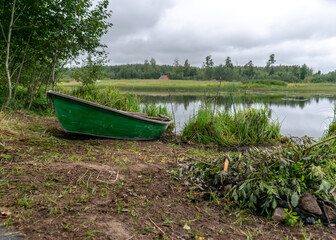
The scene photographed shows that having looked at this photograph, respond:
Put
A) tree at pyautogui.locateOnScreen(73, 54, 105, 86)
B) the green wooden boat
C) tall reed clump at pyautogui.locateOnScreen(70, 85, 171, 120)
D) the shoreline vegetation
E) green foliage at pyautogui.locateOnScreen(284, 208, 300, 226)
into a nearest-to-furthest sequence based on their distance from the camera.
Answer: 1. the shoreline vegetation
2. green foliage at pyautogui.locateOnScreen(284, 208, 300, 226)
3. the green wooden boat
4. tall reed clump at pyautogui.locateOnScreen(70, 85, 171, 120)
5. tree at pyautogui.locateOnScreen(73, 54, 105, 86)

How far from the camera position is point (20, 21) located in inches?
247

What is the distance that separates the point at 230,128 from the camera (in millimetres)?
6793

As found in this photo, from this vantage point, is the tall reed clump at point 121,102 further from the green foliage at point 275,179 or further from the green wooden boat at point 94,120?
the green foliage at point 275,179

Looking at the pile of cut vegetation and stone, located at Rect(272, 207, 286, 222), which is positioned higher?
the pile of cut vegetation

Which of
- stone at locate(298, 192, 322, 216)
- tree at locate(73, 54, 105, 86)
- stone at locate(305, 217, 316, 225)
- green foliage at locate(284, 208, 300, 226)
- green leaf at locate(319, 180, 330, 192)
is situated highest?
tree at locate(73, 54, 105, 86)

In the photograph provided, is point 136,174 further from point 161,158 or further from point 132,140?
point 132,140

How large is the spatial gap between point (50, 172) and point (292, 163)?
2698 mm

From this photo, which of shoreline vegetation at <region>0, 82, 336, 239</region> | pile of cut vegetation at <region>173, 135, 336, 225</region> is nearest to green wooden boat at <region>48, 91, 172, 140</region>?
shoreline vegetation at <region>0, 82, 336, 239</region>

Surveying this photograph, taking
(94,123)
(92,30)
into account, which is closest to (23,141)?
(94,123)

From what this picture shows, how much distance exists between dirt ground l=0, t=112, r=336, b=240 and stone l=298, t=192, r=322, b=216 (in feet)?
0.48

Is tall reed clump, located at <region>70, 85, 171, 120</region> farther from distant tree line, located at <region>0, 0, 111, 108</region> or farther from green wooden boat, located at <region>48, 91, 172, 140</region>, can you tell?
green wooden boat, located at <region>48, 91, 172, 140</region>

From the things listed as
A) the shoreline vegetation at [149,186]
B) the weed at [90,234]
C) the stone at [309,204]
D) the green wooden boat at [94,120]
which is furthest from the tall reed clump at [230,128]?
the weed at [90,234]

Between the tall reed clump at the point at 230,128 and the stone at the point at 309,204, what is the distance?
12.7ft

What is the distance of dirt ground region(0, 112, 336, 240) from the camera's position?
1.89 m
